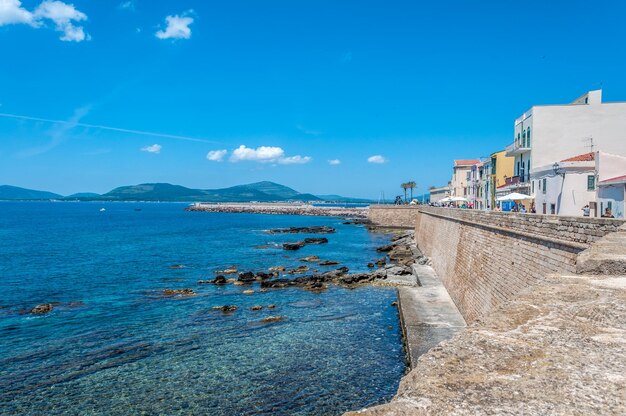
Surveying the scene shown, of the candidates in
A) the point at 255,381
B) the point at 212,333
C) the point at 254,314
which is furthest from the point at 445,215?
the point at 255,381

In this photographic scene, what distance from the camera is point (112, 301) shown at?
2600 cm

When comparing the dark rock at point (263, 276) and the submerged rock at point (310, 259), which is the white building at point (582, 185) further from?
the submerged rock at point (310, 259)

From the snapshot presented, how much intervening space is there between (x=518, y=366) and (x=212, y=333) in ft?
56.4

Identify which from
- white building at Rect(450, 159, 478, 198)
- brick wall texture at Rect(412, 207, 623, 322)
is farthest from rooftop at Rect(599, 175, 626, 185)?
white building at Rect(450, 159, 478, 198)

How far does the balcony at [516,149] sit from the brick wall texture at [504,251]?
41.8 ft

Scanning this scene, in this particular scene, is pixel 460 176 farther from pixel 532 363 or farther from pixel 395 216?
pixel 532 363

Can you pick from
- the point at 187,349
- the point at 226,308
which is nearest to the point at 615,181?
the point at 226,308

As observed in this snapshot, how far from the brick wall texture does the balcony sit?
1273 cm

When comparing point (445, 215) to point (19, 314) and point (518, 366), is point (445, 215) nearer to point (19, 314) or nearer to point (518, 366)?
point (19, 314)

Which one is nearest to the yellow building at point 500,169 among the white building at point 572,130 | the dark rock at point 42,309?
the white building at point 572,130

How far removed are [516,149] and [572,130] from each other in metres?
4.21

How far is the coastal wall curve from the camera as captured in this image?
79688 mm

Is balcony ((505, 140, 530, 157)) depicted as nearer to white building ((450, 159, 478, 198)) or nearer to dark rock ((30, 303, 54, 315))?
white building ((450, 159, 478, 198))

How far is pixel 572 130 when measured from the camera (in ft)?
110
